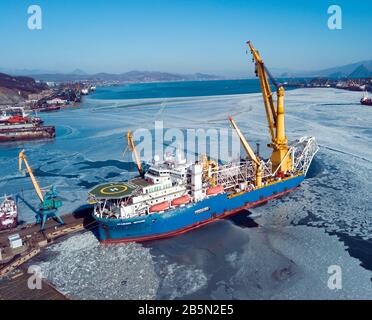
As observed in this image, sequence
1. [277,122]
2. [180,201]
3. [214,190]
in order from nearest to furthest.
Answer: [180,201]
[214,190]
[277,122]

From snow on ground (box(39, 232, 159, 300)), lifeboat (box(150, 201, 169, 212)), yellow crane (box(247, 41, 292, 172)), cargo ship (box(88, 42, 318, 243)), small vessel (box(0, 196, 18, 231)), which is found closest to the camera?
snow on ground (box(39, 232, 159, 300))

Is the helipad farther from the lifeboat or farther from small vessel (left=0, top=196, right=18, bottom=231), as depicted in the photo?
small vessel (left=0, top=196, right=18, bottom=231)

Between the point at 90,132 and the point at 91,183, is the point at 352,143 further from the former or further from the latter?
the point at 90,132

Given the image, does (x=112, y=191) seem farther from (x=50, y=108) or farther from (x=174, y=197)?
(x=50, y=108)

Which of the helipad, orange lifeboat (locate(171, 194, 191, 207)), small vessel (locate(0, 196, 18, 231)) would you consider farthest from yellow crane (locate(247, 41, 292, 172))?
small vessel (locate(0, 196, 18, 231))

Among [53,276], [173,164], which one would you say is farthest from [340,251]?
[53,276]

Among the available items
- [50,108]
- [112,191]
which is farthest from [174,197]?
[50,108]
